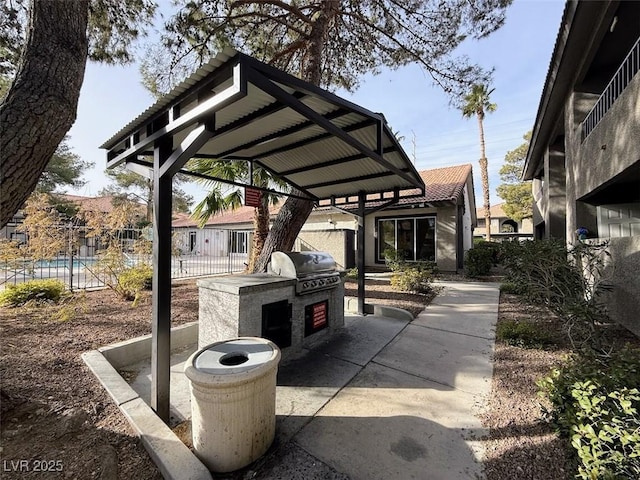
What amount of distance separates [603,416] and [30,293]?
8266mm

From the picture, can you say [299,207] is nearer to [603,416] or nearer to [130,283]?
[130,283]

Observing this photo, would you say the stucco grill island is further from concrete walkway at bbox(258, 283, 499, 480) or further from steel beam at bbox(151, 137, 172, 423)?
steel beam at bbox(151, 137, 172, 423)

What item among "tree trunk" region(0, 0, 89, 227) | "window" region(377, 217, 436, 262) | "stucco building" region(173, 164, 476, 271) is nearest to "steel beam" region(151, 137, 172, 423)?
"tree trunk" region(0, 0, 89, 227)

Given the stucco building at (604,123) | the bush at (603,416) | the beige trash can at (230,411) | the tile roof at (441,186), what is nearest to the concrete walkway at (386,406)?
the beige trash can at (230,411)

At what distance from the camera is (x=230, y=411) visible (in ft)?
6.65

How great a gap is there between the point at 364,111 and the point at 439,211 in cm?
999

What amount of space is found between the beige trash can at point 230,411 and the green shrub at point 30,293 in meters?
5.53

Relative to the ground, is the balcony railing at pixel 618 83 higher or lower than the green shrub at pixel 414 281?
higher

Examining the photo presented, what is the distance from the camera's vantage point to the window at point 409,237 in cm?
1245

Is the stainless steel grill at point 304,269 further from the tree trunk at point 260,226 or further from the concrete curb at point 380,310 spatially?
the tree trunk at point 260,226

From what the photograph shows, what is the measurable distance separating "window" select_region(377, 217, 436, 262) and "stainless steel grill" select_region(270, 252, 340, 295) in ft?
29.8

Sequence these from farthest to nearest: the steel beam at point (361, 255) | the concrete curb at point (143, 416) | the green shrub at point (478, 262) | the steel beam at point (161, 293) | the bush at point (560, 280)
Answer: the green shrub at point (478, 262) < the steel beam at point (361, 255) < the bush at point (560, 280) < the steel beam at point (161, 293) < the concrete curb at point (143, 416)

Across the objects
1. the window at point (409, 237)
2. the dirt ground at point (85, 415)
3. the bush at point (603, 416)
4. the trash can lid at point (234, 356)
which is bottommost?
the dirt ground at point (85, 415)

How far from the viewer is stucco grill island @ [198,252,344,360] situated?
10.9ft
